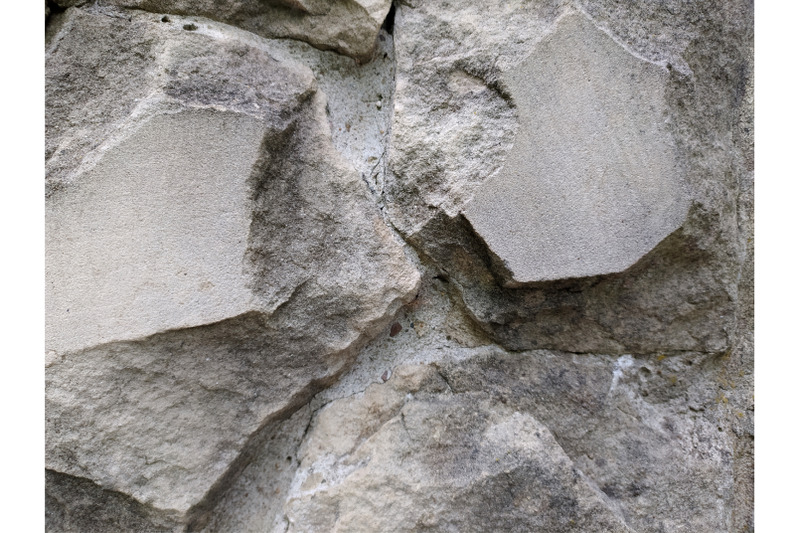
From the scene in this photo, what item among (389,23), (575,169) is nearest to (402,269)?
(575,169)

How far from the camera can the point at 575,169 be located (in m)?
0.65

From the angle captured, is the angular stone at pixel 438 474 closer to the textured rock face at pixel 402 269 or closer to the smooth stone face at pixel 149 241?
the textured rock face at pixel 402 269

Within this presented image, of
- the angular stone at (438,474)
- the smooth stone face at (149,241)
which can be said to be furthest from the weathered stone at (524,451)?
the smooth stone face at (149,241)

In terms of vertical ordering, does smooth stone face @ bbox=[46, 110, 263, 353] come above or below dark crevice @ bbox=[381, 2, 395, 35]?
below

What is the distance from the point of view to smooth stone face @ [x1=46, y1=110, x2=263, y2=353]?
0.61 meters

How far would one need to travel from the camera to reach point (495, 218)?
0.65 meters

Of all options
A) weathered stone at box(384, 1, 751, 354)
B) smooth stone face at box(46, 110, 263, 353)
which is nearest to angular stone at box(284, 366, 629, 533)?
weathered stone at box(384, 1, 751, 354)

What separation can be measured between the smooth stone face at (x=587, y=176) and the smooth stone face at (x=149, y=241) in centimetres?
32

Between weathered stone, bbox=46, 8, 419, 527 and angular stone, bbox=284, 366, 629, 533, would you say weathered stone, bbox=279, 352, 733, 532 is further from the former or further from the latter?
weathered stone, bbox=46, 8, 419, 527

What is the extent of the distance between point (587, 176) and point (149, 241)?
0.54 meters

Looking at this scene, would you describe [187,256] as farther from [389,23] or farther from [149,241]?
[389,23]

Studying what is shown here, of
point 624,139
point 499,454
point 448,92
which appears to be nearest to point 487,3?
point 448,92

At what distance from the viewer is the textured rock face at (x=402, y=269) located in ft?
2.03

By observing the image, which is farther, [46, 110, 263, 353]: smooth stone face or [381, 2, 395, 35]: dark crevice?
[381, 2, 395, 35]: dark crevice
